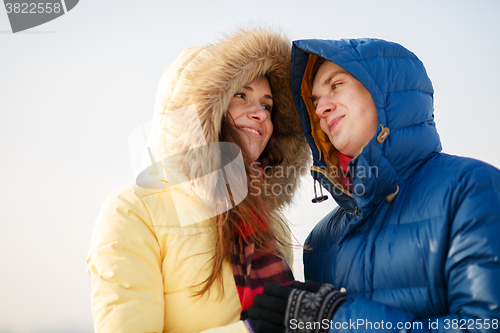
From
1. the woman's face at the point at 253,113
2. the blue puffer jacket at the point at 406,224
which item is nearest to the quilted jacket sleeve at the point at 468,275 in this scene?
the blue puffer jacket at the point at 406,224

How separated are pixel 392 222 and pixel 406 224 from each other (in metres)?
0.06

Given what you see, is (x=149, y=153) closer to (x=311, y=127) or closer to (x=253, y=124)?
(x=253, y=124)

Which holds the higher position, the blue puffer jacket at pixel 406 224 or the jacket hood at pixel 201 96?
the jacket hood at pixel 201 96

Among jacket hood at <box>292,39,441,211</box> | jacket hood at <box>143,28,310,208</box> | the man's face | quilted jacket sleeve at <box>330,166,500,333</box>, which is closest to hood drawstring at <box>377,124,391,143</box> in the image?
jacket hood at <box>292,39,441,211</box>

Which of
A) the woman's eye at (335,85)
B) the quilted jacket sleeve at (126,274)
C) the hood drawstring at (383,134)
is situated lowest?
the quilted jacket sleeve at (126,274)

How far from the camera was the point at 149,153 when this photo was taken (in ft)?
5.32

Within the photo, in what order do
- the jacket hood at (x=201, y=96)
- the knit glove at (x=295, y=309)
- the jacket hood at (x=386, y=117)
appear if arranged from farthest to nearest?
the jacket hood at (x=201, y=96)
the jacket hood at (x=386, y=117)
the knit glove at (x=295, y=309)

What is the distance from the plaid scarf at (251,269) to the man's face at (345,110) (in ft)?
2.00

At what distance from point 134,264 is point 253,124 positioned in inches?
37.0

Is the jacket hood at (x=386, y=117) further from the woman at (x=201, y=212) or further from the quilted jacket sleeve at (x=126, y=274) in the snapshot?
the quilted jacket sleeve at (x=126, y=274)

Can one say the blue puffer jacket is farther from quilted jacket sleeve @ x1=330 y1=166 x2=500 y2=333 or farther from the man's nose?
the man's nose

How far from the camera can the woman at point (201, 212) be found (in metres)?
1.21

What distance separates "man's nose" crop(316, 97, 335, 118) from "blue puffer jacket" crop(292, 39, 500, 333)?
233mm

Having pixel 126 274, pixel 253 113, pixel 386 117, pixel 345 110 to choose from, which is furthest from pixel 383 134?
pixel 126 274
